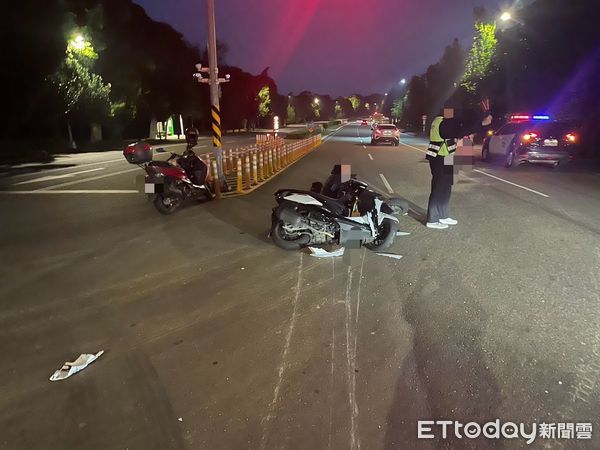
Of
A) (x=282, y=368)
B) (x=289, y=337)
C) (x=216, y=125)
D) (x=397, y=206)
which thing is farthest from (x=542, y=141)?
(x=282, y=368)

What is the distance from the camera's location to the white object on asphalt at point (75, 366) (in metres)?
3.62

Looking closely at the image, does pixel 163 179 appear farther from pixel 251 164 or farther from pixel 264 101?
pixel 264 101

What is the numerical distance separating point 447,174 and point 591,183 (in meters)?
7.94

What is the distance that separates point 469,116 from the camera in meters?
7.33

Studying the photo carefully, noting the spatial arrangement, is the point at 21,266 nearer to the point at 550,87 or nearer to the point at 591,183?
the point at 591,183

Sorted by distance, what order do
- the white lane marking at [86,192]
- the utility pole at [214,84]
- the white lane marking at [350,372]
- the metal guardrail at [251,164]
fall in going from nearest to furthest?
1. the white lane marking at [350,372]
2. the utility pole at [214,84]
3. the metal guardrail at [251,164]
4. the white lane marking at [86,192]

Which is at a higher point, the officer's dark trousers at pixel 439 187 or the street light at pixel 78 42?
the street light at pixel 78 42

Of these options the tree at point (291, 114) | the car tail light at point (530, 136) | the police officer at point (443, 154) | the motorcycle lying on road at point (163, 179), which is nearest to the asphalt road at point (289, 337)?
the police officer at point (443, 154)

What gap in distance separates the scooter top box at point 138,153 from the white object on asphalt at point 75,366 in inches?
234

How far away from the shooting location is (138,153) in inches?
365

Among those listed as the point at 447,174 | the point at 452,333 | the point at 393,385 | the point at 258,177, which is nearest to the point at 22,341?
the point at 393,385

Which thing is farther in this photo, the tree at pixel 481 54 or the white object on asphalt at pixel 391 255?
the tree at pixel 481 54

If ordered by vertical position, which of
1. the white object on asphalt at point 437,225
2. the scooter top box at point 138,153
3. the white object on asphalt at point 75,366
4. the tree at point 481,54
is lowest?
the white object on asphalt at point 437,225

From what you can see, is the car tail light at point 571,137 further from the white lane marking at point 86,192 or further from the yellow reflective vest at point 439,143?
the white lane marking at point 86,192
